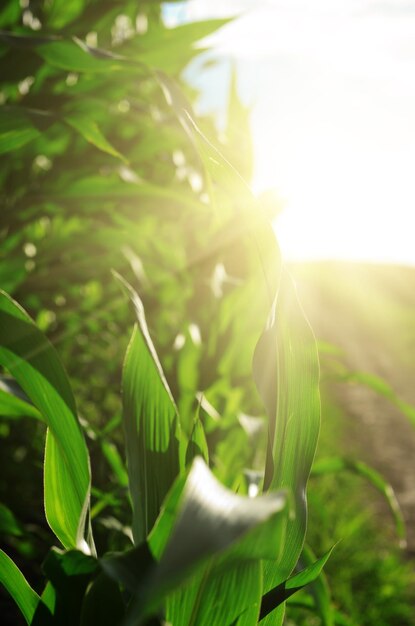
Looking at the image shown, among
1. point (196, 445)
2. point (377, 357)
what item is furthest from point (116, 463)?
point (377, 357)

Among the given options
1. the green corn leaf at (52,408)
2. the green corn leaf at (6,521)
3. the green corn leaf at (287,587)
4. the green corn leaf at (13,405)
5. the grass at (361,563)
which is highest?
the green corn leaf at (52,408)

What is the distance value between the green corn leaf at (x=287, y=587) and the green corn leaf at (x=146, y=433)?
0.26 ft

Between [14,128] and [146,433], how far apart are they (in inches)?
11.8

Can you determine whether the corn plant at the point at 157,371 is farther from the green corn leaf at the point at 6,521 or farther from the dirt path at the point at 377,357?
the dirt path at the point at 377,357

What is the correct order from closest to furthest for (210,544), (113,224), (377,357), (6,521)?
1. (210,544)
2. (6,521)
3. (113,224)
4. (377,357)

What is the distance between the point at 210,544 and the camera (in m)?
0.21

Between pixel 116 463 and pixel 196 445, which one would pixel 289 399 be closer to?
pixel 196 445

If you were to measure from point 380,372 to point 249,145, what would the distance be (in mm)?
6575

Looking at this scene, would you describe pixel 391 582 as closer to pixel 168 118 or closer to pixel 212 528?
pixel 168 118

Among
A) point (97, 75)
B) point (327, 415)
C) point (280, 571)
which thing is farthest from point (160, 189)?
point (327, 415)

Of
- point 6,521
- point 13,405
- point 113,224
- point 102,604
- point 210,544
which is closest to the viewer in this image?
point 210,544

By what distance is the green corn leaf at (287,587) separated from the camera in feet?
1.27

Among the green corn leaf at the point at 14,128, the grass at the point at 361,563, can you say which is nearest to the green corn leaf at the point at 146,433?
the green corn leaf at the point at 14,128

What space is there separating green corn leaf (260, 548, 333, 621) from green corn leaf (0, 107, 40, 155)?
40cm
